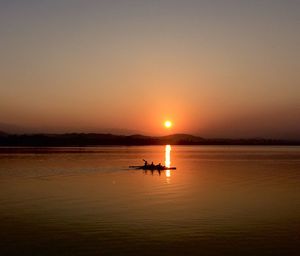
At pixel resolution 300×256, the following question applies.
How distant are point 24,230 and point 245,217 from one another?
12.7m

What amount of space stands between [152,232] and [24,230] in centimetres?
641

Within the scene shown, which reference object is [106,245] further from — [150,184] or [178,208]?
[150,184]

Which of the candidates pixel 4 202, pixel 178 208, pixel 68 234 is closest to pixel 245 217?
pixel 178 208

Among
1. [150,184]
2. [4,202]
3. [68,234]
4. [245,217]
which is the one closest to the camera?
[68,234]

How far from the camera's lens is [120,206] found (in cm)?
3061

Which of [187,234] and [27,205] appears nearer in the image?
[187,234]

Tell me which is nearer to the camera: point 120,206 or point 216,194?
point 120,206

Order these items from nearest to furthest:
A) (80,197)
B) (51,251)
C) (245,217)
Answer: (51,251)
(245,217)
(80,197)

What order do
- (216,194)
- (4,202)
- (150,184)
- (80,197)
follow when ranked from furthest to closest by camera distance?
(150,184), (216,194), (80,197), (4,202)

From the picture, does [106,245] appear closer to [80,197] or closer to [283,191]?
[80,197]

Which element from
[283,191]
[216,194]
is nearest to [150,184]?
[216,194]

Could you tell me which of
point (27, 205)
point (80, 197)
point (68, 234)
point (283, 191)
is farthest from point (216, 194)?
point (68, 234)

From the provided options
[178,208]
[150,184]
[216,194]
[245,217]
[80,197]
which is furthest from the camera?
[150,184]

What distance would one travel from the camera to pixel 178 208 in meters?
29.5
